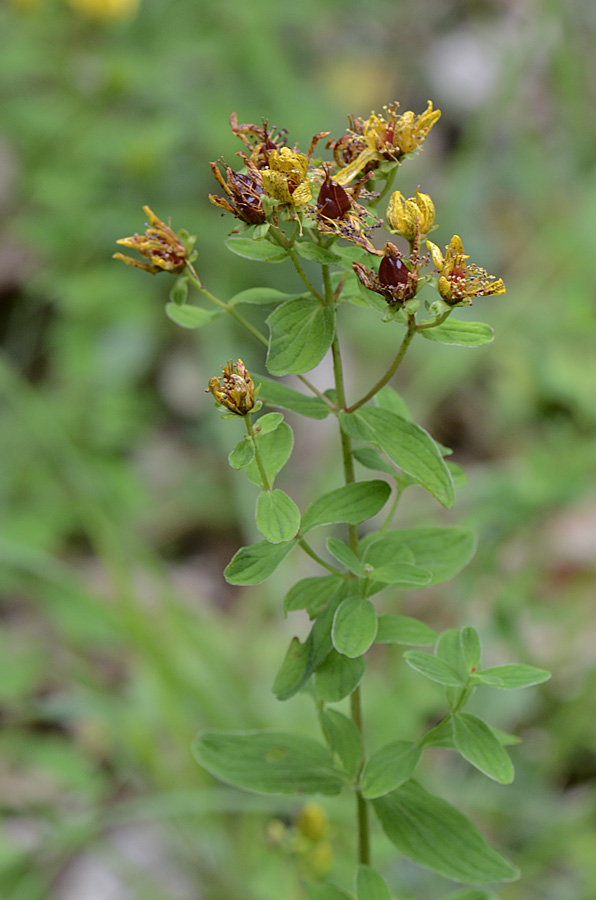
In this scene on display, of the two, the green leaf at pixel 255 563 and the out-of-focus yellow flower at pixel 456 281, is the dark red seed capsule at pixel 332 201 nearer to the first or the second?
the out-of-focus yellow flower at pixel 456 281

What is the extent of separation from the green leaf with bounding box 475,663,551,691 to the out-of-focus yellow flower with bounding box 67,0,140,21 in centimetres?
183

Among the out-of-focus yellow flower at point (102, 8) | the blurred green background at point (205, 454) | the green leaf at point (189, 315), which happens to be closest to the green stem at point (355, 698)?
the green leaf at point (189, 315)

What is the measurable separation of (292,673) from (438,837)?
161mm

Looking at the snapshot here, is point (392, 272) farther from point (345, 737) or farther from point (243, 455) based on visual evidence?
point (345, 737)

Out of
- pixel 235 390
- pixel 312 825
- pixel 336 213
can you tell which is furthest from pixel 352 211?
pixel 312 825

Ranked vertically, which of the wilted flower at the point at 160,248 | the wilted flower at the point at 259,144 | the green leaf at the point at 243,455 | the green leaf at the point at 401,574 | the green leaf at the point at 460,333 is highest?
the wilted flower at the point at 259,144

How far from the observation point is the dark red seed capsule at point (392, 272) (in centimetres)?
51

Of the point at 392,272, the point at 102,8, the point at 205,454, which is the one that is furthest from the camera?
the point at 205,454

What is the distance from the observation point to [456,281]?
519 mm

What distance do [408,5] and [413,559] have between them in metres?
2.98

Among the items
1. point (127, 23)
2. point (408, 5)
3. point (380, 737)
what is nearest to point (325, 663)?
point (380, 737)

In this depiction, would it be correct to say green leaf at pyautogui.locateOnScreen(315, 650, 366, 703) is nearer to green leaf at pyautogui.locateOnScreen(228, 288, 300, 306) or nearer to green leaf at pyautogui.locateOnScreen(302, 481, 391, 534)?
green leaf at pyautogui.locateOnScreen(302, 481, 391, 534)

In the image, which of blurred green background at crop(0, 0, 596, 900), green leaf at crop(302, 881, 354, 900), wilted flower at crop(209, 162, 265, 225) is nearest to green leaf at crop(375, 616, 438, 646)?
green leaf at crop(302, 881, 354, 900)

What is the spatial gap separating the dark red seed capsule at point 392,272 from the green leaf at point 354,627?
220mm
